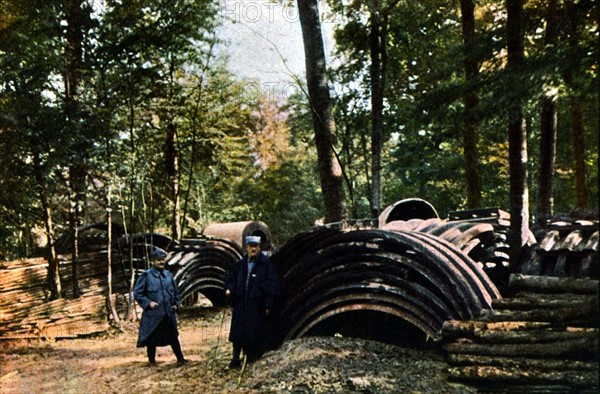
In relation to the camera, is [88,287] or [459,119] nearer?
[459,119]

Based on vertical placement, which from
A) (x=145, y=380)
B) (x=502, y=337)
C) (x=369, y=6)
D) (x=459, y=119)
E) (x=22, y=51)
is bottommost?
(x=145, y=380)

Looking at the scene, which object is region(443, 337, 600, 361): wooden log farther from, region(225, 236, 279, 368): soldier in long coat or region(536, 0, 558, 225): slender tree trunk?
region(536, 0, 558, 225): slender tree trunk

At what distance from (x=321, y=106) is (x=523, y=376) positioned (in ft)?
16.8

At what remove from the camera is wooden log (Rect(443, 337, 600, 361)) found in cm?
425

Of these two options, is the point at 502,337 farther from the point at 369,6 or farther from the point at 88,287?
the point at 88,287

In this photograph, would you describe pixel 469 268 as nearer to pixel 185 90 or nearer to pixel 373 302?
pixel 373 302

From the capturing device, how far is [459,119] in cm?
813

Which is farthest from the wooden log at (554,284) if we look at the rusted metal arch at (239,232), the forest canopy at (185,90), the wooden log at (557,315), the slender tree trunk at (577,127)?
the rusted metal arch at (239,232)

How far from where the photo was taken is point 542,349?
4.54 m

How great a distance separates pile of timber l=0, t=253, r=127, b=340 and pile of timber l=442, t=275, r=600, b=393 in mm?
6706

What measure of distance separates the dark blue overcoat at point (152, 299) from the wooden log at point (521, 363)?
12.2 ft

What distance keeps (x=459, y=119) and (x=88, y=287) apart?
7.95 meters

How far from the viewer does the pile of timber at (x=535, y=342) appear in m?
4.23

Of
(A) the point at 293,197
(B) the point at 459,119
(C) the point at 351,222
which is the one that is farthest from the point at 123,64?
(A) the point at 293,197
